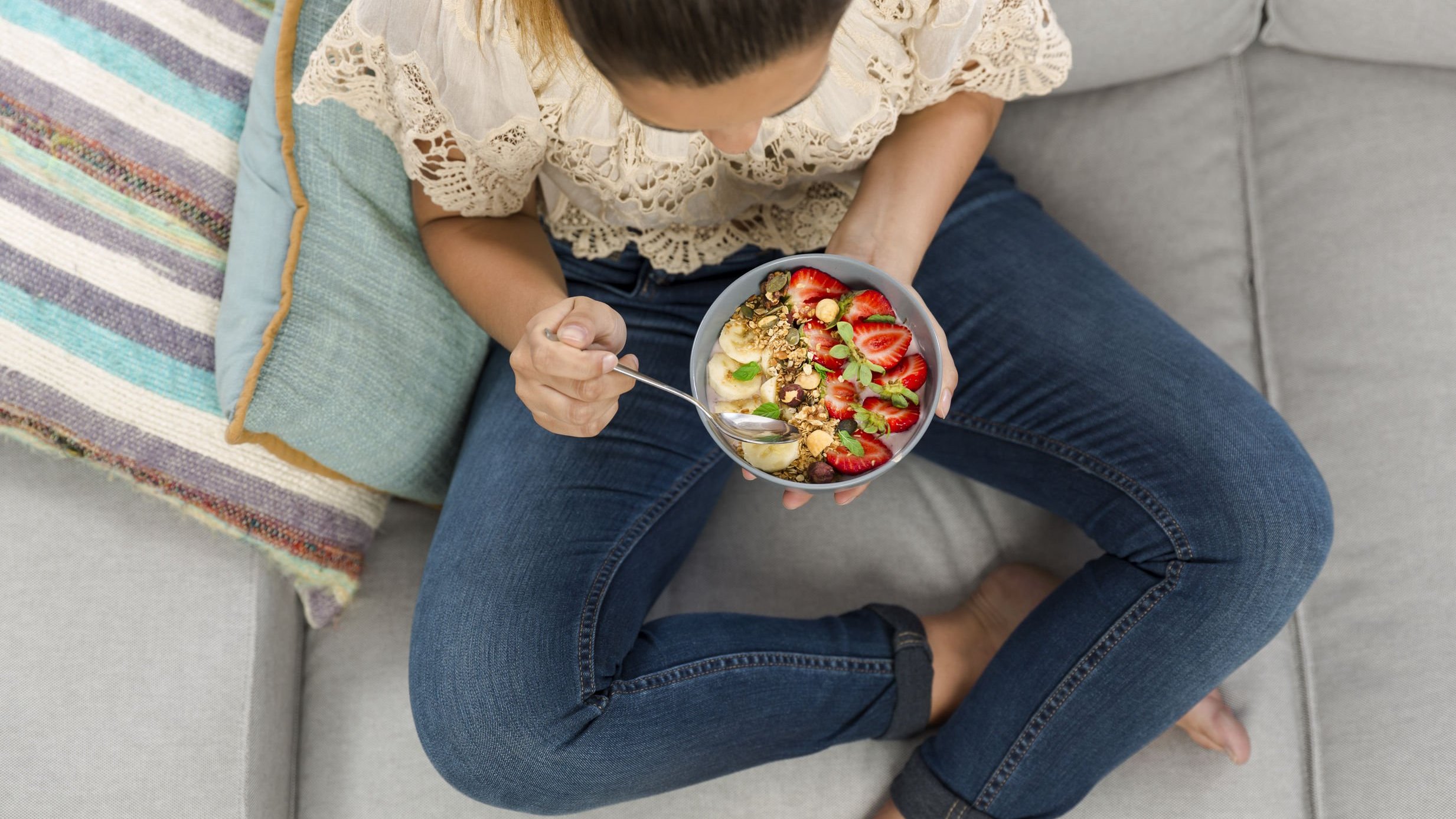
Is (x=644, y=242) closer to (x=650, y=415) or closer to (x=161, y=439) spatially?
(x=650, y=415)

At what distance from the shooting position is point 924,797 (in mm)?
1041

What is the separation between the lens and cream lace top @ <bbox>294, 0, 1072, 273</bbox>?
0.85 m

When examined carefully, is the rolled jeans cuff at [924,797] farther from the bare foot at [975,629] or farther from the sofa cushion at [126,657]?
the sofa cushion at [126,657]

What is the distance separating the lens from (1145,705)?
3.21ft

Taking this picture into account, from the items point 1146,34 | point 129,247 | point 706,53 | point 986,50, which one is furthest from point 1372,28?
point 129,247

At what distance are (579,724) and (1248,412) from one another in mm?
779

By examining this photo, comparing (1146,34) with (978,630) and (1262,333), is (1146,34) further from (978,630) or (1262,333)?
(978,630)

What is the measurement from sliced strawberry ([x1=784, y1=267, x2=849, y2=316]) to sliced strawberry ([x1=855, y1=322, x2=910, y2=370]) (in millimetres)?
39

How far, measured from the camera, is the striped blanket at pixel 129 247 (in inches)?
38.9

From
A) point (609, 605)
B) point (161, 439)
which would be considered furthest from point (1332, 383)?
point (161, 439)

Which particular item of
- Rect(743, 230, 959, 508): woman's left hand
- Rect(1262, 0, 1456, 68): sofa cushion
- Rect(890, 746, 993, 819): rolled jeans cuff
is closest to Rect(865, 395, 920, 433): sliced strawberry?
Rect(743, 230, 959, 508): woman's left hand

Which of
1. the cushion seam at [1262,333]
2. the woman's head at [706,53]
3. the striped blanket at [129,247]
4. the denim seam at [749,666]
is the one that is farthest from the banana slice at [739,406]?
the cushion seam at [1262,333]

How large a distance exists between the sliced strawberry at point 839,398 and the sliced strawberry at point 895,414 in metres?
0.02

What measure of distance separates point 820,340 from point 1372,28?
3.13 feet
